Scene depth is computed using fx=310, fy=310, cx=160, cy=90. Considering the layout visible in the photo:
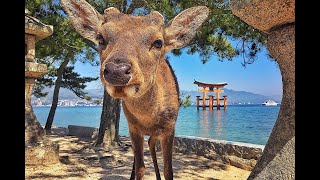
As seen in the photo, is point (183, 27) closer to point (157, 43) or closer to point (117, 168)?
point (157, 43)

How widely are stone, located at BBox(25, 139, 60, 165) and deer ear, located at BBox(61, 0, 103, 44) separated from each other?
11.8ft

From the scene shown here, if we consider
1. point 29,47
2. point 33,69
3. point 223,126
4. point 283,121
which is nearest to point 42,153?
point 33,69

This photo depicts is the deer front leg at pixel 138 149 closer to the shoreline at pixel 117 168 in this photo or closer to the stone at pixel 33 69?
the shoreline at pixel 117 168

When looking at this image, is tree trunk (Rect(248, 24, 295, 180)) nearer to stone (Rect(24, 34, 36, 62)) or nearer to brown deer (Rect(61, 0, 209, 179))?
brown deer (Rect(61, 0, 209, 179))

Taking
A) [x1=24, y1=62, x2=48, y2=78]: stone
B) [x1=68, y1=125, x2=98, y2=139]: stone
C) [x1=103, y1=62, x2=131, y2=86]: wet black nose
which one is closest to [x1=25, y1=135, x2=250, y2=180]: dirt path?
[x1=24, y1=62, x2=48, y2=78]: stone

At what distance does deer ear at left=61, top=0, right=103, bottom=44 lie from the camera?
284cm

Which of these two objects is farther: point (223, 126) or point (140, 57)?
point (223, 126)

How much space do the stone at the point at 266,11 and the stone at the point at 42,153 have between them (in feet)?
16.0

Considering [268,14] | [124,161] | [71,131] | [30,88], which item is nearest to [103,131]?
[124,161]

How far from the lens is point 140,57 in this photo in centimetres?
236

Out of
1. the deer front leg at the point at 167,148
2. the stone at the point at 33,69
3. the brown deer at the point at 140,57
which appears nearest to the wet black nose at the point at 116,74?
the brown deer at the point at 140,57

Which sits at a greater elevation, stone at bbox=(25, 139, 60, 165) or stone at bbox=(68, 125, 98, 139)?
stone at bbox=(25, 139, 60, 165)

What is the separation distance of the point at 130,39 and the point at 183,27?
0.71 meters
